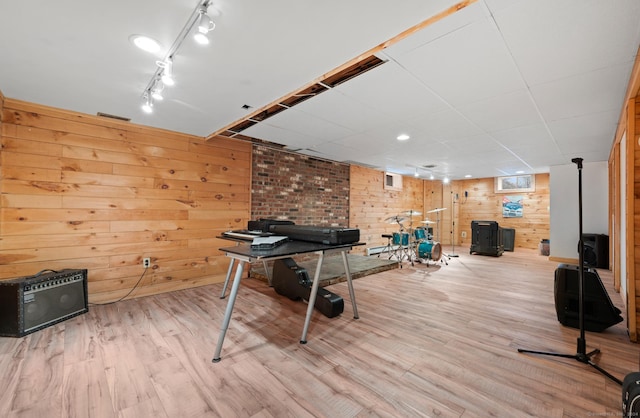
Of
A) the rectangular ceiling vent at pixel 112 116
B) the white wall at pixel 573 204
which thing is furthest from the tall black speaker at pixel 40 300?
the white wall at pixel 573 204

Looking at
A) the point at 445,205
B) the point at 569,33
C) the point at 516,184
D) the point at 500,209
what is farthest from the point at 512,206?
the point at 569,33

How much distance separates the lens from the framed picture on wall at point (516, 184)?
24.3 ft

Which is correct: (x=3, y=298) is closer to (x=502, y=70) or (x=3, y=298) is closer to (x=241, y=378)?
(x=241, y=378)

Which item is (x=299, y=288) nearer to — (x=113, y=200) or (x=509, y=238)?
(x=113, y=200)

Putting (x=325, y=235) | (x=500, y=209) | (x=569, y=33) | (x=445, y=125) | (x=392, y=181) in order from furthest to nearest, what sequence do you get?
(x=500, y=209)
(x=392, y=181)
(x=445, y=125)
(x=325, y=235)
(x=569, y=33)

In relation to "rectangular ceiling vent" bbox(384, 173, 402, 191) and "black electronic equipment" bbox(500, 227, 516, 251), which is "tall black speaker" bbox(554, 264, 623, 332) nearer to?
"rectangular ceiling vent" bbox(384, 173, 402, 191)

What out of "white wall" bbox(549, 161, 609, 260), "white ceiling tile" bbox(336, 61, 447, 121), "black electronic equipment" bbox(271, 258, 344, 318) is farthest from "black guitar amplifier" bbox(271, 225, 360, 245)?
"white wall" bbox(549, 161, 609, 260)

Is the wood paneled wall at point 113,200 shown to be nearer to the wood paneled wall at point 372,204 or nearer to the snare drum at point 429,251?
the wood paneled wall at point 372,204

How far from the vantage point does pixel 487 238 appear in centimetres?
673

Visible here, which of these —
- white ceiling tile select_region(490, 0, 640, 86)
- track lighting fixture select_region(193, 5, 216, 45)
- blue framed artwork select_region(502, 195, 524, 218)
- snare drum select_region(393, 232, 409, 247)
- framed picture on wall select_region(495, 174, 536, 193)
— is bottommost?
snare drum select_region(393, 232, 409, 247)

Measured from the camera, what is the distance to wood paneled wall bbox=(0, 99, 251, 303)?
107 inches

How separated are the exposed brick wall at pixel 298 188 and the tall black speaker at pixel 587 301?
12.2 feet

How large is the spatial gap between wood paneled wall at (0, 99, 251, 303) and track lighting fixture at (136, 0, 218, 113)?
1063 mm

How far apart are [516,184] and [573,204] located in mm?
2134
